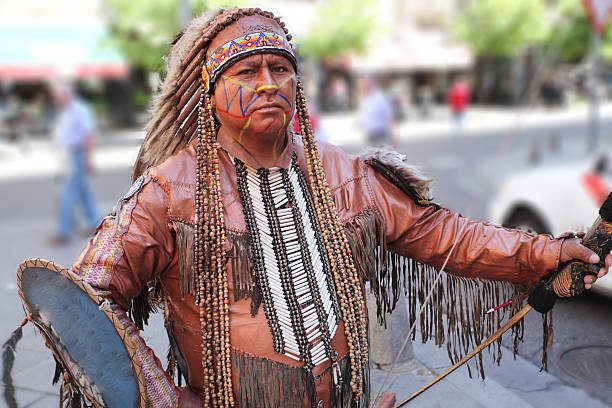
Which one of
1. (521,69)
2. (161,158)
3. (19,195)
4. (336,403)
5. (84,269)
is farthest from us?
(521,69)

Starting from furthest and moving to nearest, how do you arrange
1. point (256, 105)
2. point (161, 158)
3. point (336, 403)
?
point (161, 158), point (336, 403), point (256, 105)

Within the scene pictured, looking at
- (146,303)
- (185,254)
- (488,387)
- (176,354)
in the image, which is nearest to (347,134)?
(488,387)

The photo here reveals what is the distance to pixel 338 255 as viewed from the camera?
1.75m

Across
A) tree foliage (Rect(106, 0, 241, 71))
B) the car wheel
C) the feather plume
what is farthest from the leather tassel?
tree foliage (Rect(106, 0, 241, 71))

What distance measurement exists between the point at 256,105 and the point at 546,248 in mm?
970

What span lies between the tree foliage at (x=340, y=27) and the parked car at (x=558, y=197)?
65.5 ft

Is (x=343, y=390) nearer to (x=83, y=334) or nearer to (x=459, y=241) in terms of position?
(x=459, y=241)

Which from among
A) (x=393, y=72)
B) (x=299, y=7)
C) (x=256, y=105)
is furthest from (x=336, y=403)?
(x=393, y=72)

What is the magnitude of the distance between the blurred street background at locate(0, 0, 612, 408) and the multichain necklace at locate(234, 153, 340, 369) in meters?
0.51

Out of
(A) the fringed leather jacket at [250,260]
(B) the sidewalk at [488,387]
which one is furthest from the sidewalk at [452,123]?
(A) the fringed leather jacket at [250,260]

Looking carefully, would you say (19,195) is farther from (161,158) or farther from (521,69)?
(521,69)

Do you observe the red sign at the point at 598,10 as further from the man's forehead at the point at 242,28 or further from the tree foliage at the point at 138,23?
the tree foliage at the point at 138,23

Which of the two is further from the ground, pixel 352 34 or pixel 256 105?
pixel 352 34

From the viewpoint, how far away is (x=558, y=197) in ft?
16.1
